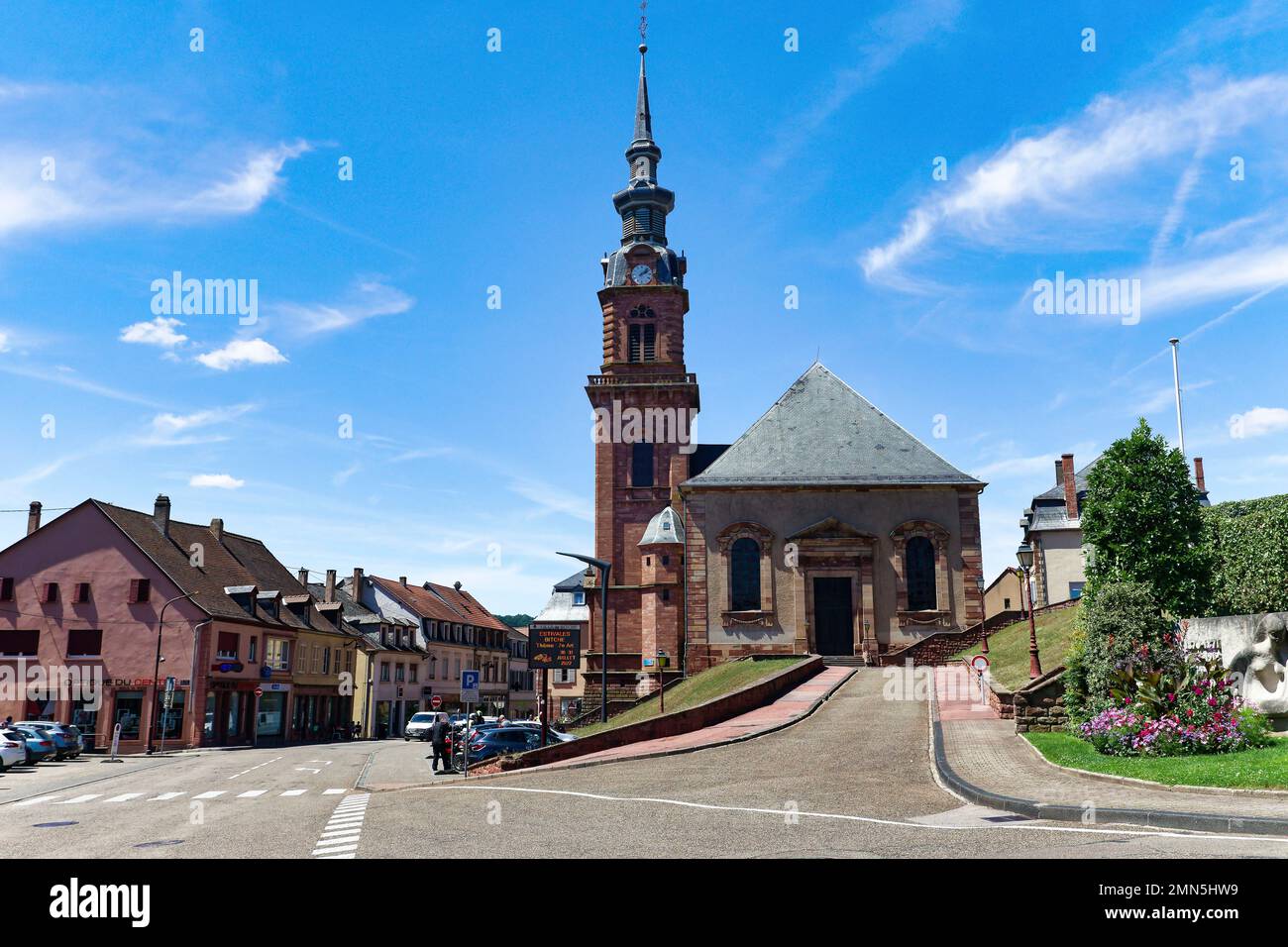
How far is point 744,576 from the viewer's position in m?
46.3

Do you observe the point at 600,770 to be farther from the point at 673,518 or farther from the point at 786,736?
the point at 673,518

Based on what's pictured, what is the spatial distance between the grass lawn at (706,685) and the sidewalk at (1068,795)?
50.8 ft

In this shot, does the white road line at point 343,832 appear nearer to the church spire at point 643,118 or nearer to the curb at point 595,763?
the curb at point 595,763

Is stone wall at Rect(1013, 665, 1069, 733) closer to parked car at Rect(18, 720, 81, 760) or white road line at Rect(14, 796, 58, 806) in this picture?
white road line at Rect(14, 796, 58, 806)

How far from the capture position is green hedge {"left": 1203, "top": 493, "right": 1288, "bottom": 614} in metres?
21.0

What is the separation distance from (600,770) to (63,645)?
3902 cm

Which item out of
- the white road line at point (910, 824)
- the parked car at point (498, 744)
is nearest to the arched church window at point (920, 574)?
the parked car at point (498, 744)

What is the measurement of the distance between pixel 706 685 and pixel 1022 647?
12421mm

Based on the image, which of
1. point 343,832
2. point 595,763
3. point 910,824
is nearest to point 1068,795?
point 910,824

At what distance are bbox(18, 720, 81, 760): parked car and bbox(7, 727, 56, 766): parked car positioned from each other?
502 mm

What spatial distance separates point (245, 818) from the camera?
15375mm

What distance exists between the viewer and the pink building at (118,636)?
47219mm

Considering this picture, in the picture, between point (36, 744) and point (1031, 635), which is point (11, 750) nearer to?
point (36, 744)
